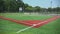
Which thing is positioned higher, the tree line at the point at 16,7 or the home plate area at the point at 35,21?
the tree line at the point at 16,7

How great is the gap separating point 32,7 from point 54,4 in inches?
5.7

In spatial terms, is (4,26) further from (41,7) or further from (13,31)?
(41,7)

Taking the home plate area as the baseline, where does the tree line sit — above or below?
above

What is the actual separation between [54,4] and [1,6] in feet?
1.16

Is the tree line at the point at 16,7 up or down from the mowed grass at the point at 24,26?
up

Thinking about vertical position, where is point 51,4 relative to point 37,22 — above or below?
above

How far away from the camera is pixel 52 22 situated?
1111 mm

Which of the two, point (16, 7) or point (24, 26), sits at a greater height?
point (16, 7)

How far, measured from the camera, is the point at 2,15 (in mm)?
1141

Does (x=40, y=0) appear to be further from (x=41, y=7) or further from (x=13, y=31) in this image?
(x=13, y=31)

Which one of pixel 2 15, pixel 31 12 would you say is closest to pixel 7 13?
pixel 2 15

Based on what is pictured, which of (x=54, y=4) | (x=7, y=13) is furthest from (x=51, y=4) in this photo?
(x=7, y=13)

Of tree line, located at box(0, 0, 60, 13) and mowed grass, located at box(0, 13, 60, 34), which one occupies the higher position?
tree line, located at box(0, 0, 60, 13)

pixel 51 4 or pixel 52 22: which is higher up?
pixel 51 4
